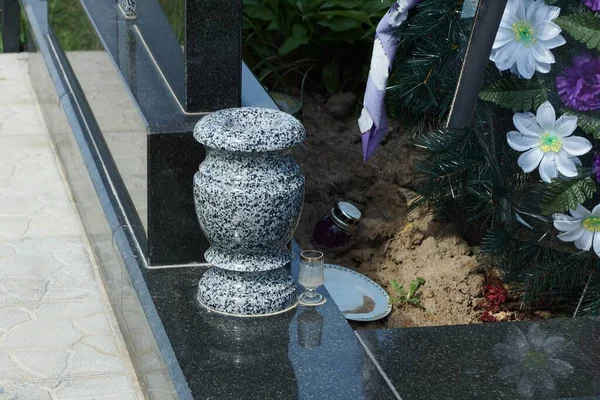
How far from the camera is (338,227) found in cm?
396

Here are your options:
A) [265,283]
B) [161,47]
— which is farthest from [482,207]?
[161,47]

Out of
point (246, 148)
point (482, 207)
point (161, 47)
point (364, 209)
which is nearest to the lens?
point (246, 148)

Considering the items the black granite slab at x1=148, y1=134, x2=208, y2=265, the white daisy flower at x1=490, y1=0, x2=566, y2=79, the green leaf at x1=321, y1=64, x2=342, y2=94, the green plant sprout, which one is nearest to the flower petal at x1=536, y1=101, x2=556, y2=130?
the white daisy flower at x1=490, y1=0, x2=566, y2=79

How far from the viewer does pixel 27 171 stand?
5.14 meters

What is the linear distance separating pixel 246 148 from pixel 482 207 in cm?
98

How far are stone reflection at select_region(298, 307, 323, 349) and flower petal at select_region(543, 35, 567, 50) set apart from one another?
3.50 ft

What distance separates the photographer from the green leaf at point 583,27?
10.2 ft

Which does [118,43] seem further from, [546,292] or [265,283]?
[546,292]

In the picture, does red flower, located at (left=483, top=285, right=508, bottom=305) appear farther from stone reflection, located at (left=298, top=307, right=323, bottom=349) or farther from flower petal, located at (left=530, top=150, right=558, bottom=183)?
stone reflection, located at (left=298, top=307, right=323, bottom=349)

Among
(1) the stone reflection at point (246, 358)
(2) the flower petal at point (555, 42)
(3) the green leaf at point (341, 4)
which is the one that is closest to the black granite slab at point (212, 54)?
(1) the stone reflection at point (246, 358)

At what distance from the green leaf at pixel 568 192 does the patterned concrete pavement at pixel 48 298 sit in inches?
57.9

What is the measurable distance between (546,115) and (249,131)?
0.95 m

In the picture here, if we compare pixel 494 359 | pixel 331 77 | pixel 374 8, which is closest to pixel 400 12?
pixel 494 359

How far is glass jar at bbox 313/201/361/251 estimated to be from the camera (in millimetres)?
3934
